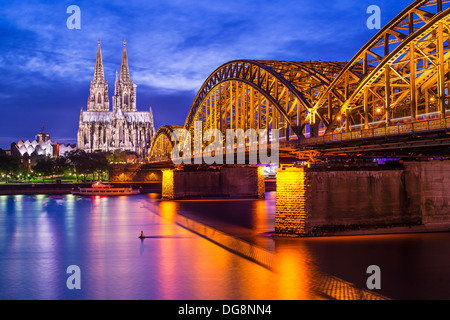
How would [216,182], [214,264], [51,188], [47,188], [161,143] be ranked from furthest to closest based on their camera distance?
[161,143], [51,188], [47,188], [216,182], [214,264]

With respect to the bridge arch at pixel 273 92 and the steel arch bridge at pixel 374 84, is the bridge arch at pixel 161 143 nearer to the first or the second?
the bridge arch at pixel 273 92

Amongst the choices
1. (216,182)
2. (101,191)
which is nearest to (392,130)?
(216,182)

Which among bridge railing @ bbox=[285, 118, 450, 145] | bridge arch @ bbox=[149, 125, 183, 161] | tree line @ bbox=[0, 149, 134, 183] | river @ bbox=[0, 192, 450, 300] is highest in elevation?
bridge arch @ bbox=[149, 125, 183, 161]

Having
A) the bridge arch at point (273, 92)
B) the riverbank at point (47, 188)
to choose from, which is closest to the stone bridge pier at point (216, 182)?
the bridge arch at point (273, 92)

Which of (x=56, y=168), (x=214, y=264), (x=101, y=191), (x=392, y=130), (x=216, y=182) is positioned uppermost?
(x=56, y=168)

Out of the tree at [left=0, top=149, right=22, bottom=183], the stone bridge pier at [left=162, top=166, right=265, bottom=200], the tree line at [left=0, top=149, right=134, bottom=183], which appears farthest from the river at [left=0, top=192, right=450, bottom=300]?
the tree line at [left=0, top=149, right=134, bottom=183]

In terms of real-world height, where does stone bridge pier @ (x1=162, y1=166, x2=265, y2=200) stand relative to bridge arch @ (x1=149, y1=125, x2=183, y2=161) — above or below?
below

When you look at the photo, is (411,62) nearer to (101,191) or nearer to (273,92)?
(273,92)

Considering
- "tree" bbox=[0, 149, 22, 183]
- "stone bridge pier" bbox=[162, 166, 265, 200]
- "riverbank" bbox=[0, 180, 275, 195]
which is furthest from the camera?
"tree" bbox=[0, 149, 22, 183]

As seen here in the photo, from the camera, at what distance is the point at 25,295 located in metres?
27.6

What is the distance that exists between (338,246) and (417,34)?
15042mm

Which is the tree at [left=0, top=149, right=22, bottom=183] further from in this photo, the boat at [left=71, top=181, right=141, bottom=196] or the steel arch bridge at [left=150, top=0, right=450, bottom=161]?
the steel arch bridge at [left=150, top=0, right=450, bottom=161]
